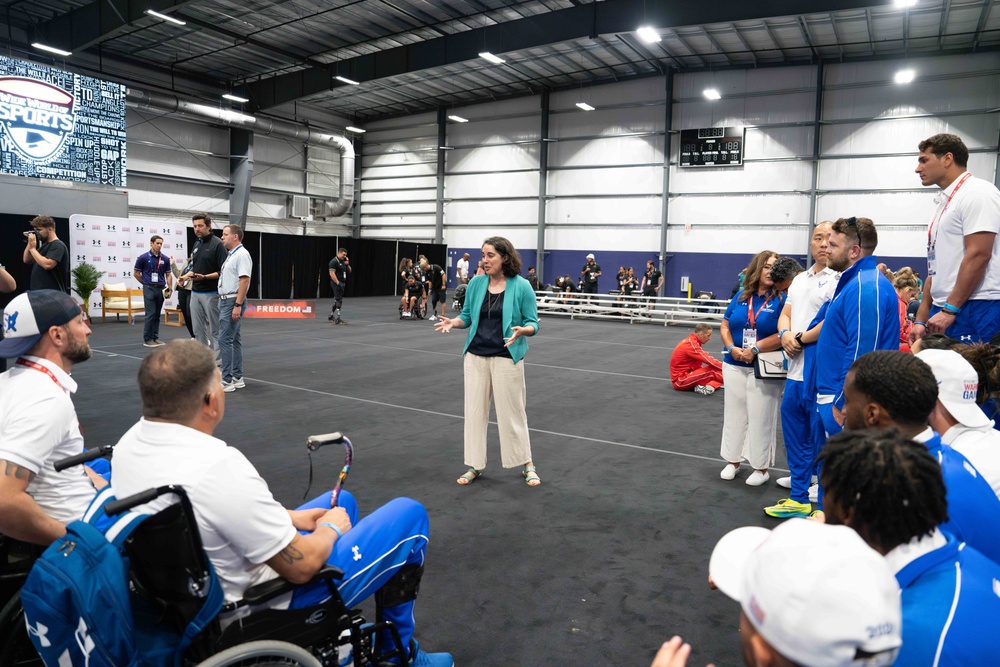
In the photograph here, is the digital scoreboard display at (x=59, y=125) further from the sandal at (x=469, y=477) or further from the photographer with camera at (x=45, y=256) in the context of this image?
the sandal at (x=469, y=477)

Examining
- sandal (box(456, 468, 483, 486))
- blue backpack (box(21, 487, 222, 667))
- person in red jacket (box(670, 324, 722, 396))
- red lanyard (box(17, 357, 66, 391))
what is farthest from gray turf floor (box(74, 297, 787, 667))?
red lanyard (box(17, 357, 66, 391))

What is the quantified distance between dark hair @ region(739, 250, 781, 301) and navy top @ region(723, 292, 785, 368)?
0.17 ft

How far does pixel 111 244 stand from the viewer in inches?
570

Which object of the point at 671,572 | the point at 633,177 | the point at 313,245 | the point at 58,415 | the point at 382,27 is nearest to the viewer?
the point at 58,415

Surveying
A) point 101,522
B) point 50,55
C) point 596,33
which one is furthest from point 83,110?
point 101,522

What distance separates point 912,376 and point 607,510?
7.78 ft

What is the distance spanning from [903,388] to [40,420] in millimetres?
2490

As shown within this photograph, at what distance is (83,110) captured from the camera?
50.1 feet

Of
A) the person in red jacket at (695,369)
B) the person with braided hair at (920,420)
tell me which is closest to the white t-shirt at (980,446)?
the person with braided hair at (920,420)

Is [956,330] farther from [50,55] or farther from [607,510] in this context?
[50,55]

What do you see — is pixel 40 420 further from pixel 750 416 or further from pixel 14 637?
pixel 750 416

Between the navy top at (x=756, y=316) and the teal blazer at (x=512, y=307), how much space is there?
54.7 inches

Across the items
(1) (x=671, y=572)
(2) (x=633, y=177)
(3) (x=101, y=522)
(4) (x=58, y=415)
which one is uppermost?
(2) (x=633, y=177)

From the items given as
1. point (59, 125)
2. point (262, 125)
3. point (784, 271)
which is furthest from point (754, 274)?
point (262, 125)
